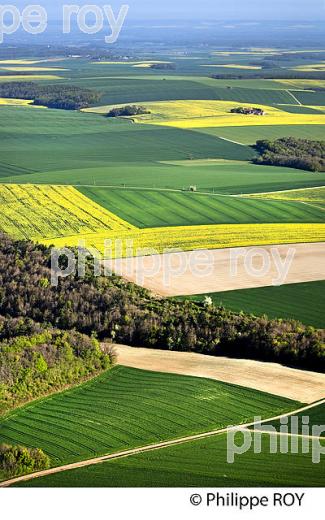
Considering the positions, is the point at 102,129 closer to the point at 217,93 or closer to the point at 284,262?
the point at 217,93

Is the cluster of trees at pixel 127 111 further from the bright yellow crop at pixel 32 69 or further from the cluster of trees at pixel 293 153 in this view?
the bright yellow crop at pixel 32 69

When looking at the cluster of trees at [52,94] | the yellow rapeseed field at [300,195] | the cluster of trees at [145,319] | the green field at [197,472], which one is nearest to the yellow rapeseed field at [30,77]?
the cluster of trees at [52,94]

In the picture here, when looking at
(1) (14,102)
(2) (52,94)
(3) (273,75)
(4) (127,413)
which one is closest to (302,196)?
(4) (127,413)

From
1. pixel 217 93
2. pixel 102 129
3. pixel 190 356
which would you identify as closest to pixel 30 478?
pixel 190 356

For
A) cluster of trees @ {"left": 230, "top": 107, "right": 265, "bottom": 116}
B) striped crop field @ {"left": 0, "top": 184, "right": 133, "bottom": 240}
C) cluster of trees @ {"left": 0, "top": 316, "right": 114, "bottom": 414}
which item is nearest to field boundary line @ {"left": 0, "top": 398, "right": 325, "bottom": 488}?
cluster of trees @ {"left": 0, "top": 316, "right": 114, "bottom": 414}

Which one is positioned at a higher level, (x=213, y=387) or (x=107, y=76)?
(x=107, y=76)

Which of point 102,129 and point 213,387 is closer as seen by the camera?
point 213,387

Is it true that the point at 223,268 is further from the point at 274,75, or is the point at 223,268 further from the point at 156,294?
the point at 274,75
